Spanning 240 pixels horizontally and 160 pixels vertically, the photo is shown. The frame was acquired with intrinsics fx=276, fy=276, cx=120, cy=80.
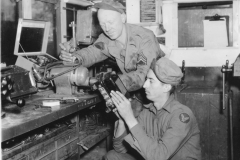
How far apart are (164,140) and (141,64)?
2.85ft

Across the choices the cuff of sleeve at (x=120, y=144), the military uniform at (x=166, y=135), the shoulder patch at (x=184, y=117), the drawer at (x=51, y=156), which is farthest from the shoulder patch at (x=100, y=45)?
the shoulder patch at (x=184, y=117)

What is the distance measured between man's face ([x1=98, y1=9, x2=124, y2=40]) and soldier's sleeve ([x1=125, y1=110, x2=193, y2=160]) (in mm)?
1098

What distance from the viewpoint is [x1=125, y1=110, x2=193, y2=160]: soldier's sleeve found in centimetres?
179

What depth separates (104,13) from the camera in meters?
2.53

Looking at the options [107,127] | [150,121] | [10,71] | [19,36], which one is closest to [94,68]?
[107,127]

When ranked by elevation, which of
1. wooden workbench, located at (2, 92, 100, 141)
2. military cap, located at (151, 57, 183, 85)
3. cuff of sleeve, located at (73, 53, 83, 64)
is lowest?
wooden workbench, located at (2, 92, 100, 141)

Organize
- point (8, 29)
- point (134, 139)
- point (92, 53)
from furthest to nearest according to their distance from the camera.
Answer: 1. point (92, 53)
2. point (8, 29)
3. point (134, 139)

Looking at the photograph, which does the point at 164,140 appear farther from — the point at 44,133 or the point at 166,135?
the point at 44,133

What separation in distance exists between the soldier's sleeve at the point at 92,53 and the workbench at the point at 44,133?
36cm

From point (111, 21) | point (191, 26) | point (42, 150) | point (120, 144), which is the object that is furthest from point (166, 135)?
point (191, 26)

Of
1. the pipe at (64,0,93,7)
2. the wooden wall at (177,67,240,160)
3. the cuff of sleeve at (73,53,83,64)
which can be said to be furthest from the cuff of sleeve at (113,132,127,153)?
the pipe at (64,0,93,7)

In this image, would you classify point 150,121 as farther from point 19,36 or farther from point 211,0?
point 211,0

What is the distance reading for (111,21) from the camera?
101 inches

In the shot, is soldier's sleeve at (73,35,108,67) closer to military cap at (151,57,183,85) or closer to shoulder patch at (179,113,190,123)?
military cap at (151,57,183,85)
